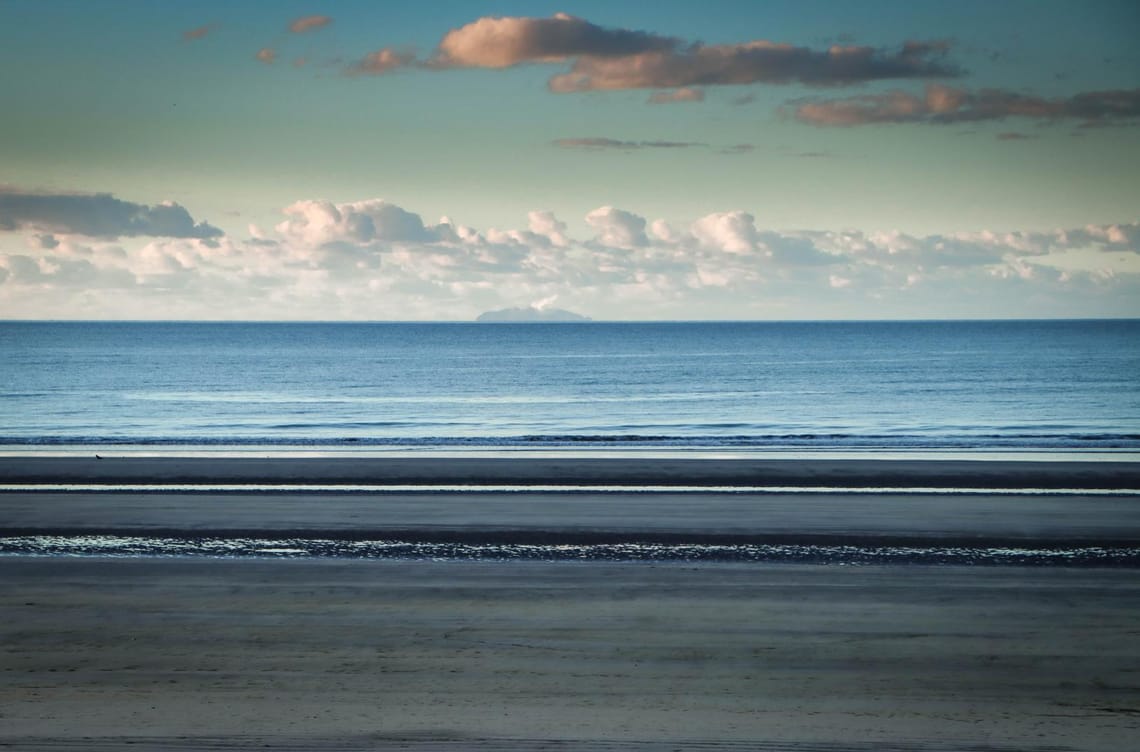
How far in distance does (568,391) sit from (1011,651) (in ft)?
171

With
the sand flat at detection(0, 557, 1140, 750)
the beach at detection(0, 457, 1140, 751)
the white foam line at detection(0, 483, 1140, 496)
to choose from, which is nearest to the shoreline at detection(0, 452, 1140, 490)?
the white foam line at detection(0, 483, 1140, 496)

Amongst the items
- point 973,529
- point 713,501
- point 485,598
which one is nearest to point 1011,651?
point 485,598

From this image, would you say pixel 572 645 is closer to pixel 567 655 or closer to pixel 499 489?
pixel 567 655

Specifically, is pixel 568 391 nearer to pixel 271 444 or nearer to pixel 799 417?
pixel 799 417

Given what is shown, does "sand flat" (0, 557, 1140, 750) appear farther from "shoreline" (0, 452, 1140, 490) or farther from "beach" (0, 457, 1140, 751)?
"shoreline" (0, 452, 1140, 490)

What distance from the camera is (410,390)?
62.3 m

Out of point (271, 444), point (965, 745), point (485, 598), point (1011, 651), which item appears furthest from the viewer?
point (271, 444)

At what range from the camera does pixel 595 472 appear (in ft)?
78.7

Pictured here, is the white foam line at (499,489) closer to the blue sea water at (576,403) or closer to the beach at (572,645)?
the beach at (572,645)

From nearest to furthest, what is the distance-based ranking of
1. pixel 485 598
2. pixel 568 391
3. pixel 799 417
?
pixel 485 598
pixel 799 417
pixel 568 391

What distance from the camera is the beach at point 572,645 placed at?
25.9 ft

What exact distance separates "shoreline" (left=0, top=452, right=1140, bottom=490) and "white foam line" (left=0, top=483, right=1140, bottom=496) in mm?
347

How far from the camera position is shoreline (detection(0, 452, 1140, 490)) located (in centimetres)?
2269

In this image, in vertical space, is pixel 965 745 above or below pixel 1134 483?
above
